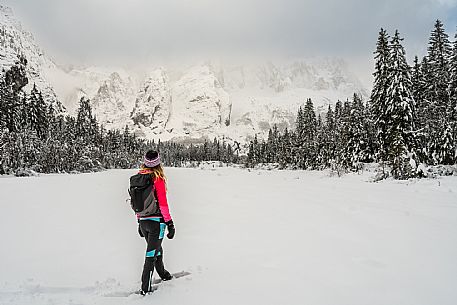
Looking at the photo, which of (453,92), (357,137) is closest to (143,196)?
(453,92)

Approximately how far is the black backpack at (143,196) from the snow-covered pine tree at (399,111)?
2335 centimetres

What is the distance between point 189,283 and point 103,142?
96.1 meters

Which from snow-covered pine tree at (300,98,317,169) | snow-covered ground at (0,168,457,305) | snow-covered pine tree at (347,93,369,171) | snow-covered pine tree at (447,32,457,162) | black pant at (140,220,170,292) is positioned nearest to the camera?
snow-covered ground at (0,168,457,305)

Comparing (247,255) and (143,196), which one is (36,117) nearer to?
(247,255)

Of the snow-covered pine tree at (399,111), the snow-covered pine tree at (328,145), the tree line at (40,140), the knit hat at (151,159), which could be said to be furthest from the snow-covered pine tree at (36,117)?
the knit hat at (151,159)

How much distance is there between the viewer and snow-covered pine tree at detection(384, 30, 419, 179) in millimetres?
24311

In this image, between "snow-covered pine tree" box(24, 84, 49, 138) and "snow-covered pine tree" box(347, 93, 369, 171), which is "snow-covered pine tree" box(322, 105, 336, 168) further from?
"snow-covered pine tree" box(24, 84, 49, 138)

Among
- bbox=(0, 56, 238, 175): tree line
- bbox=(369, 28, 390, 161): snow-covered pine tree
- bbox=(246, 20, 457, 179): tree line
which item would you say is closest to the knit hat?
bbox=(246, 20, 457, 179): tree line

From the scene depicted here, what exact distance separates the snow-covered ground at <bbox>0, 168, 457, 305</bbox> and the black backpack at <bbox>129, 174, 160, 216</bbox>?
126 centimetres

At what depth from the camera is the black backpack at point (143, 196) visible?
482cm

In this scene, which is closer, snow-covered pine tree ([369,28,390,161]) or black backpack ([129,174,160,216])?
black backpack ([129,174,160,216])

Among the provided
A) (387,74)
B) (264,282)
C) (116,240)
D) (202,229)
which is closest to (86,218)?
(116,240)

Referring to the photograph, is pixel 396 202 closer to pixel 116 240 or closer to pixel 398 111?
pixel 116 240

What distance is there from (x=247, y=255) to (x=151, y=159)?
2.92 meters
